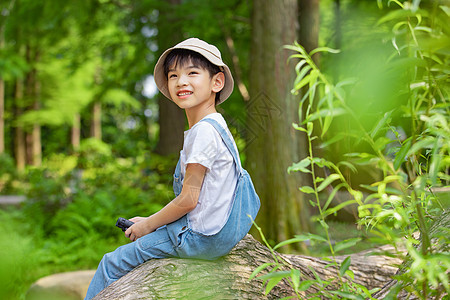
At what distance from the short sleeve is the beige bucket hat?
1.21ft

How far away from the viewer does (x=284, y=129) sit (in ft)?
18.4

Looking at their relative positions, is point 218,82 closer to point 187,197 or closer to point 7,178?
point 187,197

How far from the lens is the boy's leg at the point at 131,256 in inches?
85.7

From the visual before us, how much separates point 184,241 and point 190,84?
2.50 feet

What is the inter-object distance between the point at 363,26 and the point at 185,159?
5937mm

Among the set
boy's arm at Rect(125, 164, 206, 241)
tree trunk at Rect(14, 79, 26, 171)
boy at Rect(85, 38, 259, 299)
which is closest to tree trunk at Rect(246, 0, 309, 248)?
boy at Rect(85, 38, 259, 299)

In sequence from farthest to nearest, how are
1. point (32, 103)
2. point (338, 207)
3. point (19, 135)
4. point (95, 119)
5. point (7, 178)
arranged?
point (95, 119), point (19, 135), point (32, 103), point (7, 178), point (338, 207)

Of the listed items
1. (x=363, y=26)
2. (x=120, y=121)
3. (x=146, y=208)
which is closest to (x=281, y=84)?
(x=363, y=26)

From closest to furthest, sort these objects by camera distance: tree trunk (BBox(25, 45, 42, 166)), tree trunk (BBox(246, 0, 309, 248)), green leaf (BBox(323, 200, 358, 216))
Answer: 1. green leaf (BBox(323, 200, 358, 216))
2. tree trunk (BBox(246, 0, 309, 248))
3. tree trunk (BBox(25, 45, 42, 166))

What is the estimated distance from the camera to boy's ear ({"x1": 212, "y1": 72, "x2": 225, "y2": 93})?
7.71ft

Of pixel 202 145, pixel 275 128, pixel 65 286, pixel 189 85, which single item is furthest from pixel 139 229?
pixel 275 128

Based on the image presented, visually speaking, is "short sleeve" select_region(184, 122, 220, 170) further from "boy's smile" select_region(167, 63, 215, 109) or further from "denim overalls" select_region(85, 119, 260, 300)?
"boy's smile" select_region(167, 63, 215, 109)

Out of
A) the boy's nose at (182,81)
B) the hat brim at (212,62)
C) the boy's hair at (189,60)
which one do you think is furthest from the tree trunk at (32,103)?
the boy's nose at (182,81)

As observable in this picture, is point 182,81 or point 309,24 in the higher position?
point 309,24
